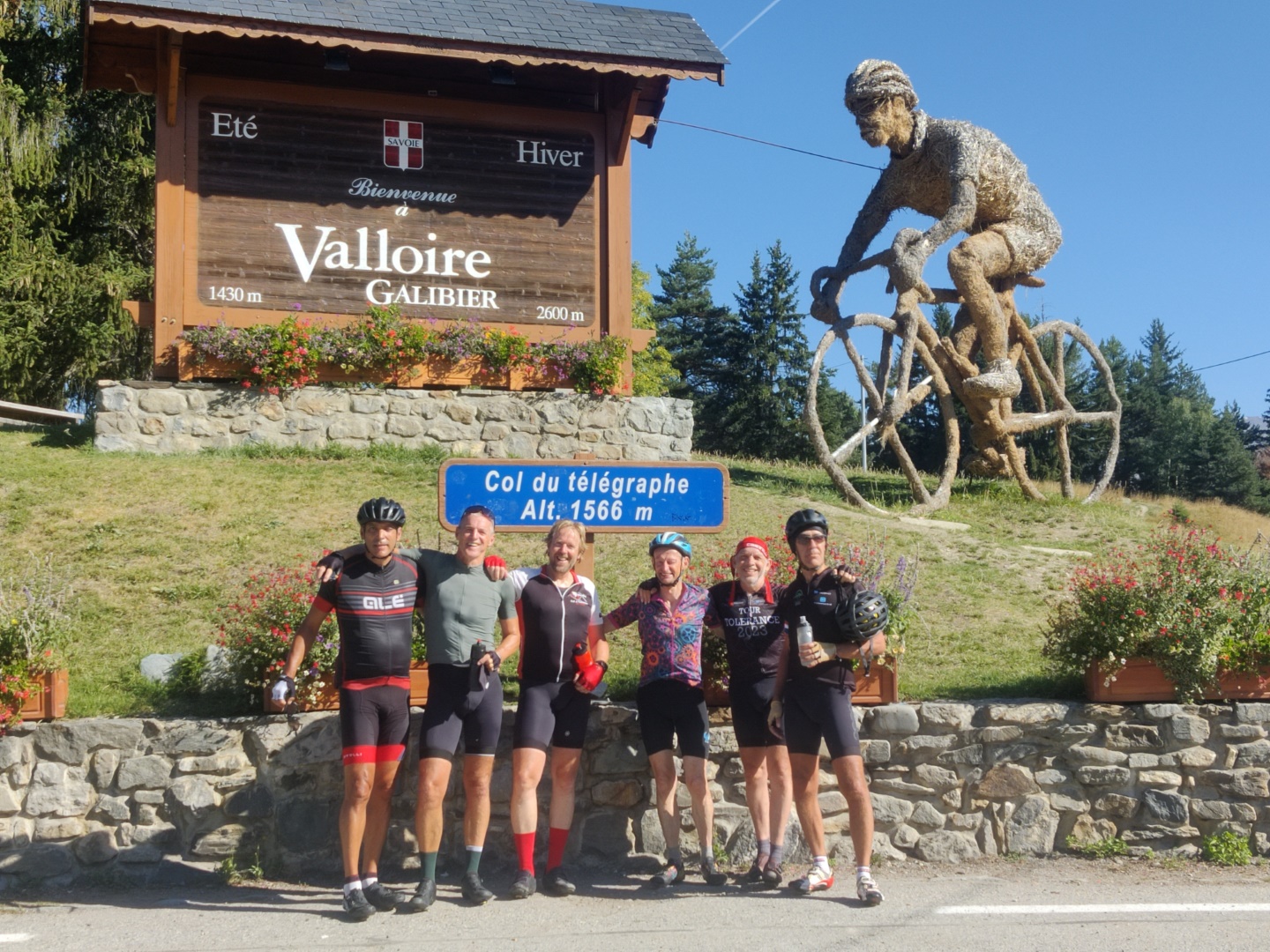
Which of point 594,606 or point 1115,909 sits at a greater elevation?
point 594,606

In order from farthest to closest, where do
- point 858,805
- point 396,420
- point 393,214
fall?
point 393,214, point 396,420, point 858,805

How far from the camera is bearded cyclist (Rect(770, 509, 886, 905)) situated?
534 cm

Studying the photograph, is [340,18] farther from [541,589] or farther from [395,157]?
[541,589]

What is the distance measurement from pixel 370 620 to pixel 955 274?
10119 millimetres

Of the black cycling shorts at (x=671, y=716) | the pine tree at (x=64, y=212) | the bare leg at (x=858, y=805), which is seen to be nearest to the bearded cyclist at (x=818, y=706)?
the bare leg at (x=858, y=805)

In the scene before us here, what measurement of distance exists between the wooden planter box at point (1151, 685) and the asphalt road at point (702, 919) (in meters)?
0.88

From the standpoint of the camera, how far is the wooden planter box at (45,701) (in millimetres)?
5758

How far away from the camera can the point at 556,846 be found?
548 centimetres

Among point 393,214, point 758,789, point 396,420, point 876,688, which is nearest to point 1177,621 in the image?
point 876,688

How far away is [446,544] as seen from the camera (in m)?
9.11

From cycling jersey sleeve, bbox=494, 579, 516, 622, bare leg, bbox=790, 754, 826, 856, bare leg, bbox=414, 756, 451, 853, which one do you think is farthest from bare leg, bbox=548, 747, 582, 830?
bare leg, bbox=790, 754, 826, 856

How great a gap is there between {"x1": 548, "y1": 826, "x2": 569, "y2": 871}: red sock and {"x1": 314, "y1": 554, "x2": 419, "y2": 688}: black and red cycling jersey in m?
0.94

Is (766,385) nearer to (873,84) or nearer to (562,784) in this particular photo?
(873,84)

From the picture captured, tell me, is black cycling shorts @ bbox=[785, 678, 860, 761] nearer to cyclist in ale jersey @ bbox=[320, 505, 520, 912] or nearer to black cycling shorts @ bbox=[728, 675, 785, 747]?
black cycling shorts @ bbox=[728, 675, 785, 747]
